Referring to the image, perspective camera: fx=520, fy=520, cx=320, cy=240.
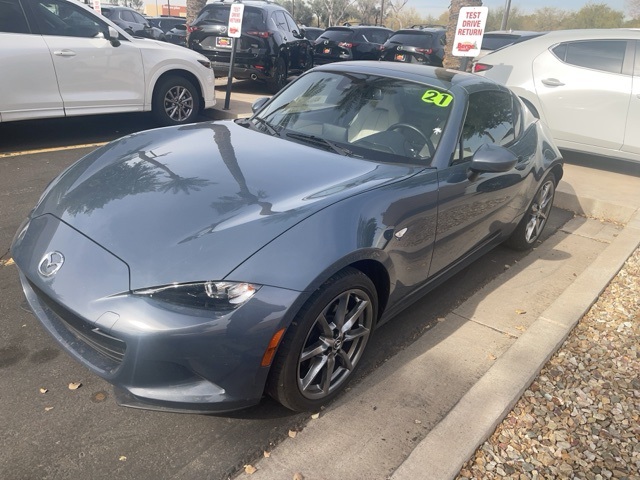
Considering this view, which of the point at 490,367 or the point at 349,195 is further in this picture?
the point at 490,367

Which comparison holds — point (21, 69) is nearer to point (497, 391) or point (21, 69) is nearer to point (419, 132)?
point (419, 132)

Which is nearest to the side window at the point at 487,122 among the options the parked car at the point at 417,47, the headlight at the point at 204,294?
the headlight at the point at 204,294

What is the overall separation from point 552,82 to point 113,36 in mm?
5685

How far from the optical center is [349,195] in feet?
8.14

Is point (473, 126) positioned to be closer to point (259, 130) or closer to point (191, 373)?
point (259, 130)

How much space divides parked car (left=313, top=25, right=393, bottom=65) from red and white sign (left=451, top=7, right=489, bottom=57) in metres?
8.36

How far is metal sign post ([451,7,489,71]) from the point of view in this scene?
629 centimetres

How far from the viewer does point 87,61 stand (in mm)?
6297

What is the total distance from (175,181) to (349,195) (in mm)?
865

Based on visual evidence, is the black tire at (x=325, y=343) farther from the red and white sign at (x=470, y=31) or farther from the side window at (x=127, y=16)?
the side window at (x=127, y=16)

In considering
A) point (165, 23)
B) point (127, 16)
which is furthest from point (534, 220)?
point (165, 23)

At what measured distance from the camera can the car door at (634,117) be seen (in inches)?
250

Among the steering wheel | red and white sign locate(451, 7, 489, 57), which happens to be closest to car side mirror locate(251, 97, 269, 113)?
the steering wheel

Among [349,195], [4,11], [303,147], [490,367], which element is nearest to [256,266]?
[349,195]
